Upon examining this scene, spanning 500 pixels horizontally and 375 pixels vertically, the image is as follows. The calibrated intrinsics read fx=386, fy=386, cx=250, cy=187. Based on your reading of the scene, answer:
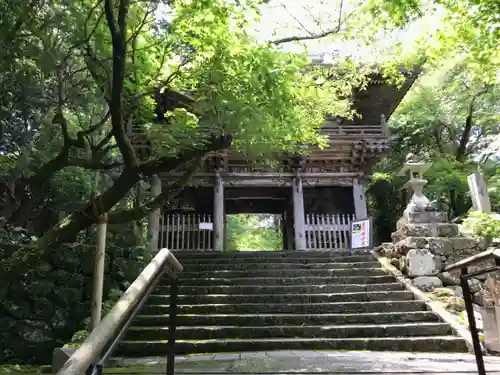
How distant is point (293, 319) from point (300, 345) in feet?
2.55

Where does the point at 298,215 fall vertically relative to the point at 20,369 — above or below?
above

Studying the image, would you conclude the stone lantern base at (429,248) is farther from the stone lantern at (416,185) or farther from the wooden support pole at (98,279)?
the wooden support pole at (98,279)

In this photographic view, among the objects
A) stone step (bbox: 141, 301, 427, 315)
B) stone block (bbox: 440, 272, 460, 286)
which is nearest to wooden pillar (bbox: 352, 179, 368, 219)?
stone block (bbox: 440, 272, 460, 286)

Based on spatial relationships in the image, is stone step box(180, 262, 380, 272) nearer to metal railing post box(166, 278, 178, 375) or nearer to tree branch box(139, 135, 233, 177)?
tree branch box(139, 135, 233, 177)

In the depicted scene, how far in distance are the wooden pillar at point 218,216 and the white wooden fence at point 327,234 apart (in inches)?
108

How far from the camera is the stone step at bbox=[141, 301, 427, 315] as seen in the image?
6.94 metres

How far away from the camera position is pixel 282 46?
25.2 feet

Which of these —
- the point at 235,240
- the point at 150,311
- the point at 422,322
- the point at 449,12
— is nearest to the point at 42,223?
the point at 150,311

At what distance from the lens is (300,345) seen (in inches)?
228

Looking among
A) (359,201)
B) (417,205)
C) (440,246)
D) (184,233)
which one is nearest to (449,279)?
(440,246)

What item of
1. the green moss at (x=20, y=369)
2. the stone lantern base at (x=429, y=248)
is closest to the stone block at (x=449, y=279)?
the stone lantern base at (x=429, y=248)

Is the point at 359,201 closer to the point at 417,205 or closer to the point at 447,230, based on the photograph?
→ the point at 417,205

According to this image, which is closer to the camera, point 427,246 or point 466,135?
point 427,246

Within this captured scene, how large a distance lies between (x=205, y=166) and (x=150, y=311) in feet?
22.4
